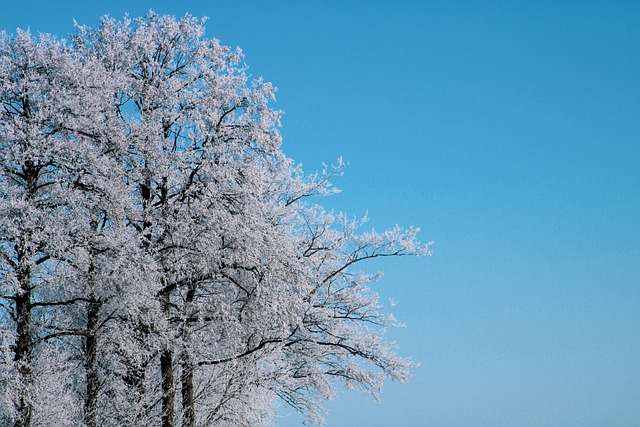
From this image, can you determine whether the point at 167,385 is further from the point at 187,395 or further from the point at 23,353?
the point at 23,353

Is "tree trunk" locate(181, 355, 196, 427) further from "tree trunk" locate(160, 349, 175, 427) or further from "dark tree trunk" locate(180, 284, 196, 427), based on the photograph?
"tree trunk" locate(160, 349, 175, 427)

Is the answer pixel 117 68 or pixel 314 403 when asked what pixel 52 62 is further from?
pixel 314 403

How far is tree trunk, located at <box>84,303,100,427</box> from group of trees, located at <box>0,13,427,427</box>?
0.19ft

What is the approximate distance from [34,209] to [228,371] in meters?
6.99

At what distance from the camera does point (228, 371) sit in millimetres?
21578

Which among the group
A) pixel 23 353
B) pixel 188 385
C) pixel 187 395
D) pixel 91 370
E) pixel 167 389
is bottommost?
pixel 23 353

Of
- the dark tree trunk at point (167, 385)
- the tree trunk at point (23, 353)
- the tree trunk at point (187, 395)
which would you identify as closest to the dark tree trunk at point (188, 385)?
the tree trunk at point (187, 395)

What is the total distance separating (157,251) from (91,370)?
3.86 meters

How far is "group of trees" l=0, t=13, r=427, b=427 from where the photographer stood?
18.2 m

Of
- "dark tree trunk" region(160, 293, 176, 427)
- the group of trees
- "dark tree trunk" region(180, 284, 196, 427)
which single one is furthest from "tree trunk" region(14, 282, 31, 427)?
"dark tree trunk" region(180, 284, 196, 427)

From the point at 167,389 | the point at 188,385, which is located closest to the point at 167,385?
the point at 167,389

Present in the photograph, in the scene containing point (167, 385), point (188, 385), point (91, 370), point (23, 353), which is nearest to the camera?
point (23, 353)

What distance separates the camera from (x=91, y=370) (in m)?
21.1

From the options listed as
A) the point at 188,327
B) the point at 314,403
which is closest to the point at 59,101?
the point at 188,327
